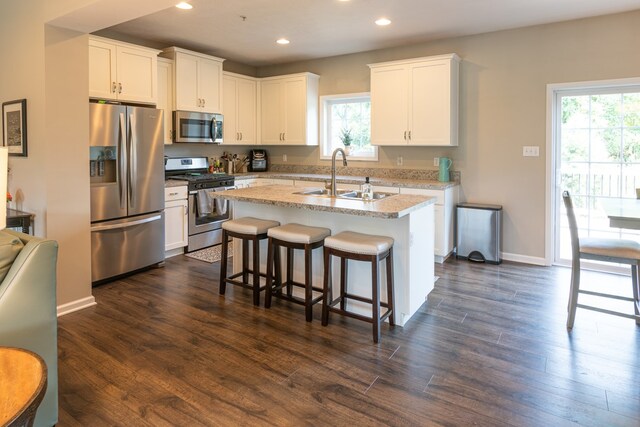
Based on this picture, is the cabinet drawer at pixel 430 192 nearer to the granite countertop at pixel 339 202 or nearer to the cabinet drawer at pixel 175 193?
the granite countertop at pixel 339 202

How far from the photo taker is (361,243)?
2820 millimetres

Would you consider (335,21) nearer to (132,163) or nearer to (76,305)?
(132,163)

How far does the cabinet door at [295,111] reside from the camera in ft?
19.7

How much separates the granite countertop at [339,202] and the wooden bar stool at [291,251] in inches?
8.2

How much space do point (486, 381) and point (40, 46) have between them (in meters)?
3.69

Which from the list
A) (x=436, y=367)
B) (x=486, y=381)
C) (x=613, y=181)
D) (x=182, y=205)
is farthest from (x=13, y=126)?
(x=613, y=181)

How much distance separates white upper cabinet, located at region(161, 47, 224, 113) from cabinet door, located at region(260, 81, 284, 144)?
0.91 m

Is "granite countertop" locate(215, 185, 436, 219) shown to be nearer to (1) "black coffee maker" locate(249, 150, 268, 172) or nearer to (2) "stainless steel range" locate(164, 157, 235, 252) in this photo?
(2) "stainless steel range" locate(164, 157, 235, 252)

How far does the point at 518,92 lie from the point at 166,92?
4.00 meters

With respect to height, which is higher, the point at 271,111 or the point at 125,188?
the point at 271,111

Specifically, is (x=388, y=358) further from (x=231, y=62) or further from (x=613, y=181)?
(x=231, y=62)

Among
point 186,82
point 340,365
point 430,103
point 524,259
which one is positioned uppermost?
point 186,82

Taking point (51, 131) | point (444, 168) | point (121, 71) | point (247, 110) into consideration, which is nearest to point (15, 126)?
point (51, 131)

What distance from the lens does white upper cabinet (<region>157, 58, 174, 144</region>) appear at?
→ 4.95 metres
